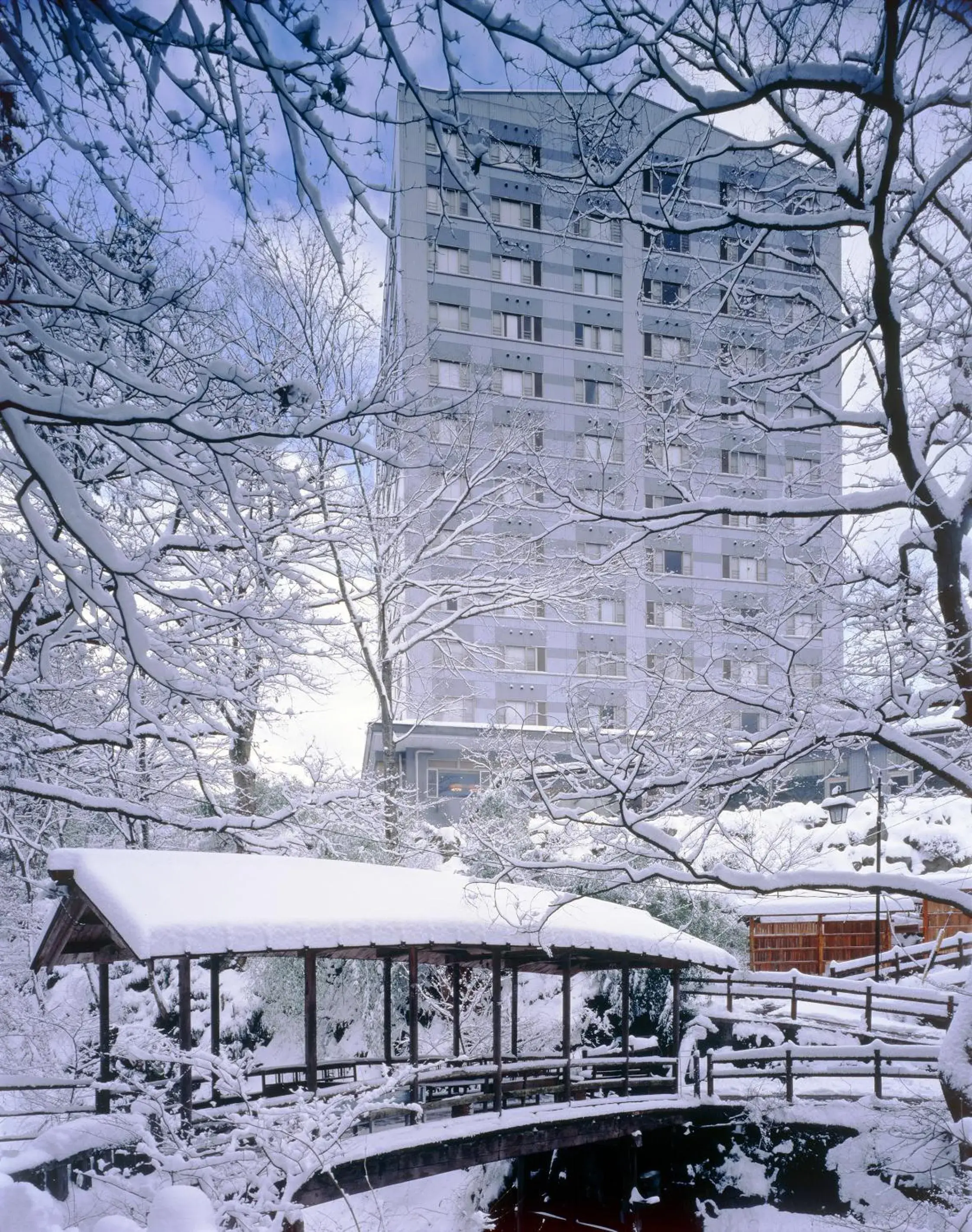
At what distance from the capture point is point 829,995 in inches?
725

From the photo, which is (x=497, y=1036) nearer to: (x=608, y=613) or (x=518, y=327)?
(x=608, y=613)

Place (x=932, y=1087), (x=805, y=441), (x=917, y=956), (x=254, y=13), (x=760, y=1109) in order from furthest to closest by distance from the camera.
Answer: (x=805, y=441) → (x=917, y=956) → (x=932, y=1087) → (x=760, y=1109) → (x=254, y=13)

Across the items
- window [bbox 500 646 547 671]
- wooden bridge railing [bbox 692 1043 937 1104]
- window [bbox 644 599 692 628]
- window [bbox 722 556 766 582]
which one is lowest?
wooden bridge railing [bbox 692 1043 937 1104]

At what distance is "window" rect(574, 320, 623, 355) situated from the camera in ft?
111

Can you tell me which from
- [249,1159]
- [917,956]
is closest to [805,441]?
[917,956]

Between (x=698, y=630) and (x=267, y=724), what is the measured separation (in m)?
5.51

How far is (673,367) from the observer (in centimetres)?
980

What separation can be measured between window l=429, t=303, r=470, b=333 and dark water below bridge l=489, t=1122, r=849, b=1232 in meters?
Answer: 24.7

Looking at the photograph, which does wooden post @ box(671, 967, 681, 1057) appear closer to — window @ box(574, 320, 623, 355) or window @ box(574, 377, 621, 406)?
window @ box(574, 377, 621, 406)

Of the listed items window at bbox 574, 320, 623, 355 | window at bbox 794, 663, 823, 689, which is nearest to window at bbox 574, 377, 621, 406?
window at bbox 574, 320, 623, 355

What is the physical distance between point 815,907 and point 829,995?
3115mm

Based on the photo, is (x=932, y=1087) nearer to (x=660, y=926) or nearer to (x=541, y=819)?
(x=660, y=926)

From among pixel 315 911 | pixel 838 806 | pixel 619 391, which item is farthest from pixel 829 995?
pixel 619 391

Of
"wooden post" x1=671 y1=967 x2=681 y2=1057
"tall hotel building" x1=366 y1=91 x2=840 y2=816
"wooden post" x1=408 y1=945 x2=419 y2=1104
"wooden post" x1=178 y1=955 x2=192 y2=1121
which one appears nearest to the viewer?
"wooden post" x1=178 y1=955 x2=192 y2=1121
